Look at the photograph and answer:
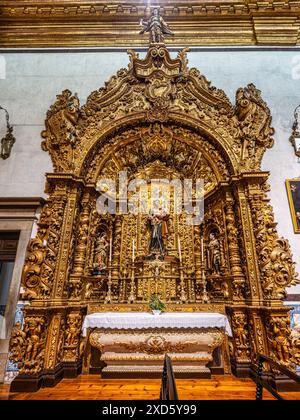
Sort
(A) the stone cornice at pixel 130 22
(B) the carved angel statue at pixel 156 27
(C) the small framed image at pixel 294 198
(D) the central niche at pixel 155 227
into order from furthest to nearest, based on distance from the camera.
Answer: (A) the stone cornice at pixel 130 22 < (B) the carved angel statue at pixel 156 27 < (D) the central niche at pixel 155 227 < (C) the small framed image at pixel 294 198

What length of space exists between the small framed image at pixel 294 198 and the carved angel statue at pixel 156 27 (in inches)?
214

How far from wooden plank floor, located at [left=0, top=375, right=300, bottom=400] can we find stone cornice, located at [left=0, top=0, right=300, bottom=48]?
928 centimetres

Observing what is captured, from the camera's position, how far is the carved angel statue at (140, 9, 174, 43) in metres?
6.98

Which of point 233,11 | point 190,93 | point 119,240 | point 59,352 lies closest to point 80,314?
point 59,352

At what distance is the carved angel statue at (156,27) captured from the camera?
6980mm

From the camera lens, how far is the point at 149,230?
282 inches

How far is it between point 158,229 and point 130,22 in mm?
7018

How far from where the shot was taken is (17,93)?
23.9 ft

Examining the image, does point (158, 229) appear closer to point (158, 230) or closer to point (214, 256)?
point (158, 230)

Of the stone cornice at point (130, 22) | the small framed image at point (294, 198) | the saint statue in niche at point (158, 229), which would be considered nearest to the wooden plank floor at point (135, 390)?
the saint statue in niche at point (158, 229)

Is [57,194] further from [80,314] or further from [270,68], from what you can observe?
[270,68]

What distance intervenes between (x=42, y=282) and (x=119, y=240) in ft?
7.72

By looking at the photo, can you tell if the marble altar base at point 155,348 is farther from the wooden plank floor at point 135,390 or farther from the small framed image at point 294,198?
the small framed image at point 294,198

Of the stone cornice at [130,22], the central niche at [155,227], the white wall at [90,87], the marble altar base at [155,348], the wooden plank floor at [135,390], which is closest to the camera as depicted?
the wooden plank floor at [135,390]
